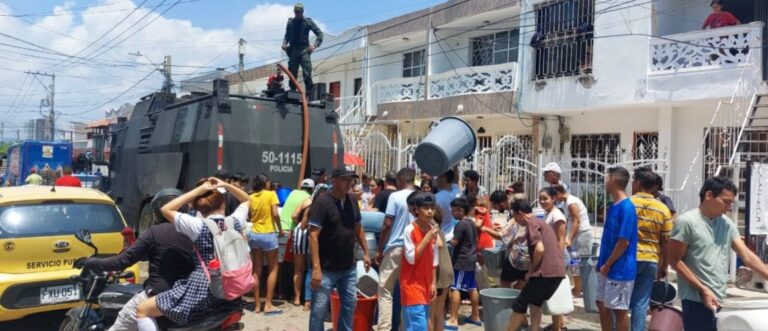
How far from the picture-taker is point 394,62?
20.7 meters

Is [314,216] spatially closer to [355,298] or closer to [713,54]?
[355,298]

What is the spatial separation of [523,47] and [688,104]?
14.1 feet

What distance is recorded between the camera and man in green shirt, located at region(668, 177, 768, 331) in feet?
12.2

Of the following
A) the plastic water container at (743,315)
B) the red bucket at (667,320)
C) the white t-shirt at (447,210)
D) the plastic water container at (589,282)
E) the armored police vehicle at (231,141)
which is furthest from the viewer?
the armored police vehicle at (231,141)

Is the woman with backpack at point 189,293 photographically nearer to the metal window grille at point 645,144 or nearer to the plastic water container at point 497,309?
the plastic water container at point 497,309

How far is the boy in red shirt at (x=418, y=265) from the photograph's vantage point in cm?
438

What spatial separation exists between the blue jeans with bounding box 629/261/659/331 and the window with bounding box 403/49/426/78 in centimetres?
1504

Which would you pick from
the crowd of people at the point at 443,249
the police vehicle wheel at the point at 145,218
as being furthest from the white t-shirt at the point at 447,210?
the police vehicle wheel at the point at 145,218

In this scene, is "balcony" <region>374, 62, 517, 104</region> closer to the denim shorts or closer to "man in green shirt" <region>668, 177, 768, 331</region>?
the denim shorts

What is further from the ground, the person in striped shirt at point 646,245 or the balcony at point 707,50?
the balcony at point 707,50

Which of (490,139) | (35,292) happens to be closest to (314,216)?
(35,292)

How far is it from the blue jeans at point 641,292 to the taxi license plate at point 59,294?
4814 mm

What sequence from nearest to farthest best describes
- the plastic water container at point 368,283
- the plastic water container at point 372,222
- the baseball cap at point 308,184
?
1. the plastic water container at point 368,283
2. the plastic water container at point 372,222
3. the baseball cap at point 308,184

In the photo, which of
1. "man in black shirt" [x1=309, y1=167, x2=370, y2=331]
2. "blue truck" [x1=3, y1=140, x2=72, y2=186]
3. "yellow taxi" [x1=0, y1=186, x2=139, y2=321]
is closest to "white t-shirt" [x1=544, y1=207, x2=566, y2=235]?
"man in black shirt" [x1=309, y1=167, x2=370, y2=331]
